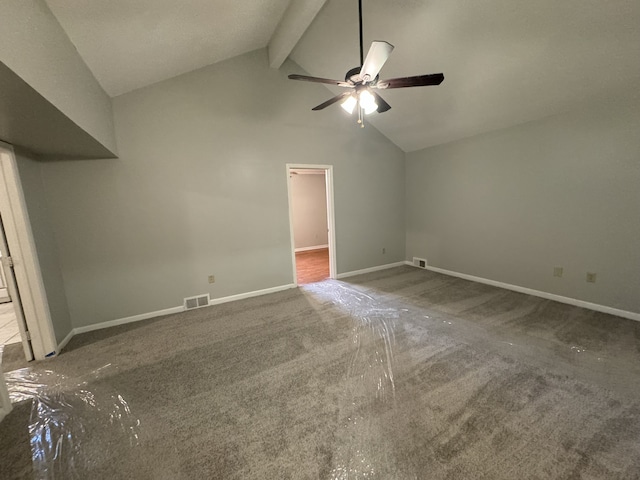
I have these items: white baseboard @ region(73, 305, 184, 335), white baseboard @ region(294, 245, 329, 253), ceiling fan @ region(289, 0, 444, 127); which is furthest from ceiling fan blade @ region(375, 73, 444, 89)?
white baseboard @ region(294, 245, 329, 253)

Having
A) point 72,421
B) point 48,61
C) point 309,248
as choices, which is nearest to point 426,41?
point 48,61

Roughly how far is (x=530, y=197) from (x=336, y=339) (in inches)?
123

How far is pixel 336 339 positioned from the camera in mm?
2277

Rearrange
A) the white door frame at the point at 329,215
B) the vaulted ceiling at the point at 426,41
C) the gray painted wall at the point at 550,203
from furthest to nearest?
1. the white door frame at the point at 329,215
2. the gray painted wall at the point at 550,203
3. the vaulted ceiling at the point at 426,41

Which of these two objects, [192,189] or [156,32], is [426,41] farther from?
[192,189]

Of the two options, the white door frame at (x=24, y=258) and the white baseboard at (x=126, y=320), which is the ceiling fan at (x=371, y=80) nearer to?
the white door frame at (x=24, y=258)

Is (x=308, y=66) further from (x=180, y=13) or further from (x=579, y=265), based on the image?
(x=579, y=265)

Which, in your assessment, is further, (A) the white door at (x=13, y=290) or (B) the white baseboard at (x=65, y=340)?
(B) the white baseboard at (x=65, y=340)

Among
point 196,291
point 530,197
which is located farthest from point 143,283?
point 530,197

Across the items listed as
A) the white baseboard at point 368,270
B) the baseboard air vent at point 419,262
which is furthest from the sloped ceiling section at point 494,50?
the white baseboard at point 368,270

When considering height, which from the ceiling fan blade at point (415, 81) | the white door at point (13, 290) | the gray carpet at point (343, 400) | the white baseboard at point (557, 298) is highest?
the ceiling fan blade at point (415, 81)

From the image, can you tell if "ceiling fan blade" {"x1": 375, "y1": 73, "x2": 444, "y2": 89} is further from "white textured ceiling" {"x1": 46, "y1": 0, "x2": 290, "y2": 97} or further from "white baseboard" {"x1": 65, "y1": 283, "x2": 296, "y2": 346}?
"white baseboard" {"x1": 65, "y1": 283, "x2": 296, "y2": 346}

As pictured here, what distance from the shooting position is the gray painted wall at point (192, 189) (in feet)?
8.50

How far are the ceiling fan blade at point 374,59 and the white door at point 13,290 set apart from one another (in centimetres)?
332
